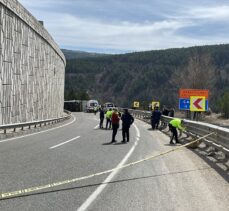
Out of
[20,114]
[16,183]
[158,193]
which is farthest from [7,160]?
[20,114]

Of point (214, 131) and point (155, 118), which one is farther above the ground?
point (214, 131)

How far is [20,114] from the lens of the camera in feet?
98.8

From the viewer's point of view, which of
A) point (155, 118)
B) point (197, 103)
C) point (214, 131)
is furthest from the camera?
point (155, 118)

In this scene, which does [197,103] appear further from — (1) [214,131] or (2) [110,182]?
(2) [110,182]

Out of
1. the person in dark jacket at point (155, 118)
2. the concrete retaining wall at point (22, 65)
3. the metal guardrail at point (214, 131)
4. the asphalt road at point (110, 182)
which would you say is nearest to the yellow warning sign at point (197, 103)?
A: the metal guardrail at point (214, 131)

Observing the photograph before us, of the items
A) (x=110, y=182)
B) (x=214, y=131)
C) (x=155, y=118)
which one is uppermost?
(x=214, y=131)

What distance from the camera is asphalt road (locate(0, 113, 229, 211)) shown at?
7.32 m

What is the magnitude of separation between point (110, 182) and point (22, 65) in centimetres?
2250

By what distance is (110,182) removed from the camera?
30.8 feet

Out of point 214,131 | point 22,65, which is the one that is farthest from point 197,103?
→ point 22,65

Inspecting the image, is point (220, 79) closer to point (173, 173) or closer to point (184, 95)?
point (184, 95)

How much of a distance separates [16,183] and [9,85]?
18891 mm

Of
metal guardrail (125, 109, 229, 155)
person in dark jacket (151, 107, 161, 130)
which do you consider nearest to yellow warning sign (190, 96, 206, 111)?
metal guardrail (125, 109, 229, 155)

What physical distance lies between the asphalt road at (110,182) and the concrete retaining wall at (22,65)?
12.0m
